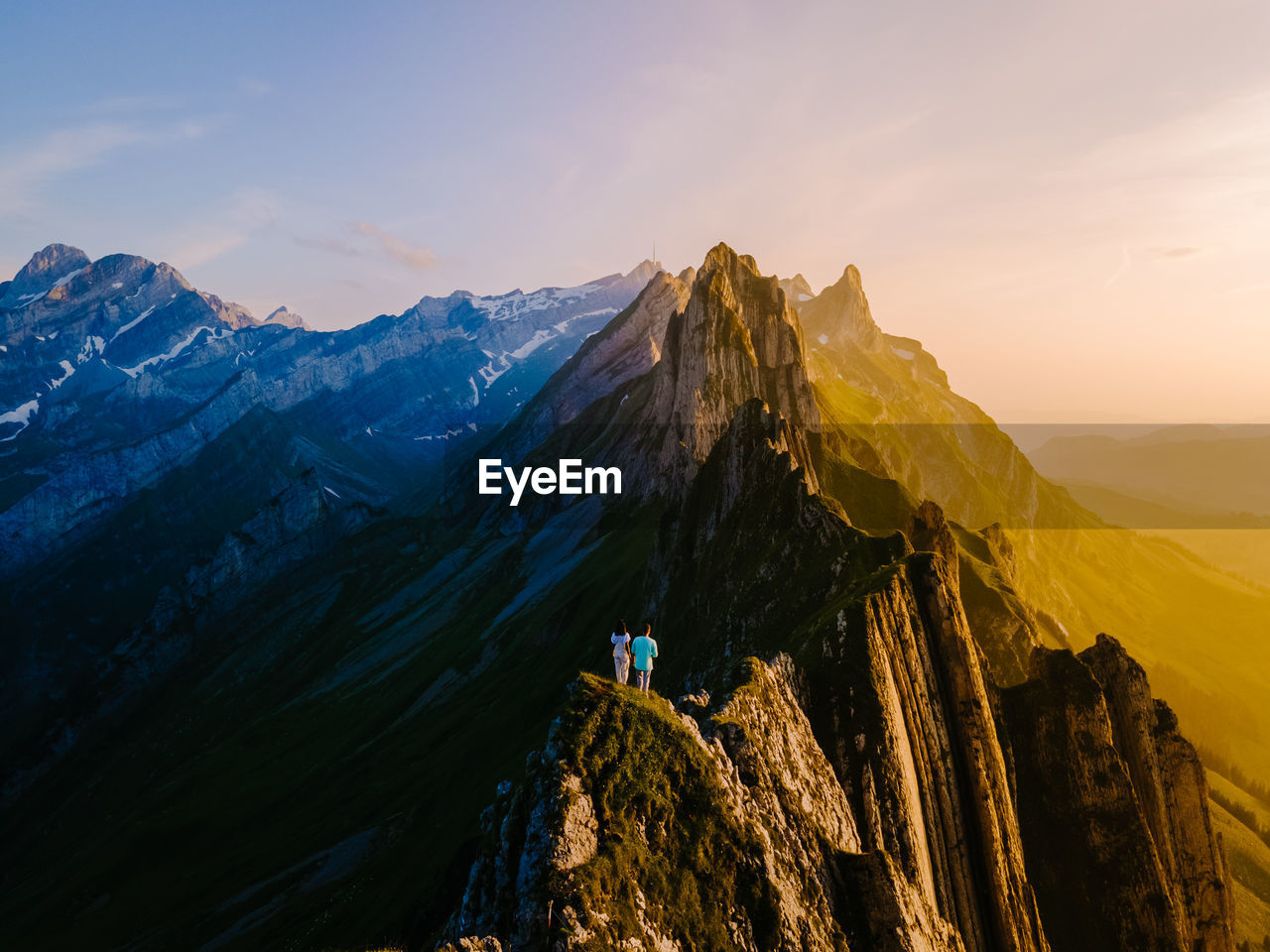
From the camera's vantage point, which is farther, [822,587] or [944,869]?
[822,587]

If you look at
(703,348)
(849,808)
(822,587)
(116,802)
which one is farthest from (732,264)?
(116,802)

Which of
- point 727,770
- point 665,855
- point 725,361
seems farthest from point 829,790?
point 725,361

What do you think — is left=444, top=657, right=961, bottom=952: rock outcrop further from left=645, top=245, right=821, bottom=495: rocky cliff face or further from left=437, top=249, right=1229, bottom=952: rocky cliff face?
left=645, top=245, right=821, bottom=495: rocky cliff face

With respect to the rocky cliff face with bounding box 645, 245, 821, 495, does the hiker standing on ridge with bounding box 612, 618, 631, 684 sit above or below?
below

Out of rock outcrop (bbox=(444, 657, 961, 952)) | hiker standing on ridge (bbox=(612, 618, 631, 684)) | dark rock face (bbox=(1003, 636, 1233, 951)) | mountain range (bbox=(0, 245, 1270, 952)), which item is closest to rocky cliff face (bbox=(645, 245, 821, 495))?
mountain range (bbox=(0, 245, 1270, 952))

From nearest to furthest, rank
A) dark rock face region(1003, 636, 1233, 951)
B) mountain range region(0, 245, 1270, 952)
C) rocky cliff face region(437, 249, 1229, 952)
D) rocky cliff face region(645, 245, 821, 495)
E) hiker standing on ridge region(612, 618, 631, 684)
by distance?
1. rocky cliff face region(437, 249, 1229, 952)
2. mountain range region(0, 245, 1270, 952)
3. hiker standing on ridge region(612, 618, 631, 684)
4. dark rock face region(1003, 636, 1233, 951)
5. rocky cliff face region(645, 245, 821, 495)

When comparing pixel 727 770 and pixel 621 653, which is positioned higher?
pixel 621 653

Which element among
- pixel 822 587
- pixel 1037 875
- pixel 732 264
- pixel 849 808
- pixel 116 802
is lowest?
pixel 116 802

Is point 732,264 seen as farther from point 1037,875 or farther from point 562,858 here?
point 562,858

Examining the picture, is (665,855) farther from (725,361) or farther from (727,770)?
(725,361)
